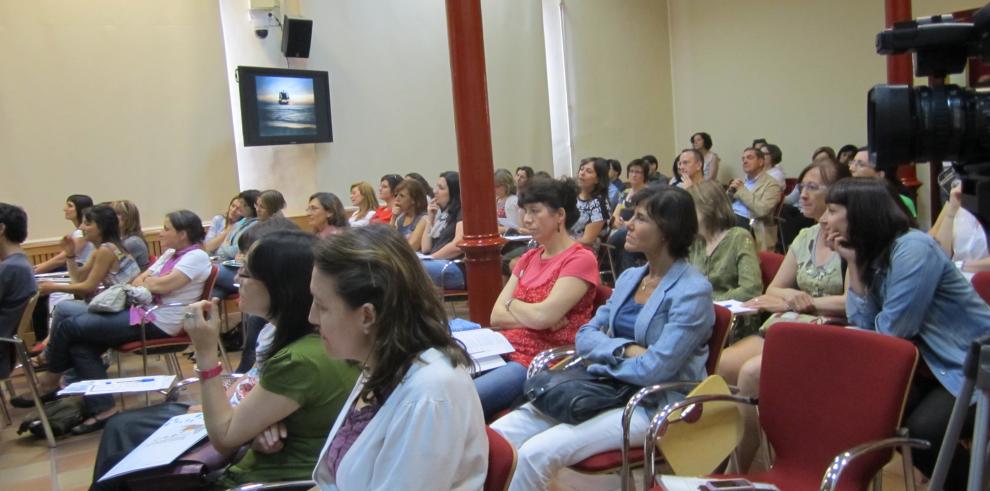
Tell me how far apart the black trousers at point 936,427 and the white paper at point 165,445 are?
1.97 m

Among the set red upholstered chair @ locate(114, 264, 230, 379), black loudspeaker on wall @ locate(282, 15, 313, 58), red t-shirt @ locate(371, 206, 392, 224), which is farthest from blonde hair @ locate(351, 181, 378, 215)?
red upholstered chair @ locate(114, 264, 230, 379)

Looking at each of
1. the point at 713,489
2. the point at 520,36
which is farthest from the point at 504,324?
the point at 520,36

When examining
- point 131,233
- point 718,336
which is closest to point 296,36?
point 131,233

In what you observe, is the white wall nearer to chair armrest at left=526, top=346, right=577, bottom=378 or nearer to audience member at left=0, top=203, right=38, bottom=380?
audience member at left=0, top=203, right=38, bottom=380

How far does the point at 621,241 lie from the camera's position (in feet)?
20.2

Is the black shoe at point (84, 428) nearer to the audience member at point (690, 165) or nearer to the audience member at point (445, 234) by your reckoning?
the audience member at point (445, 234)

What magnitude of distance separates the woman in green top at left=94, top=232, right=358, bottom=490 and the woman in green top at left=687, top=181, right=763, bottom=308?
1.94 meters

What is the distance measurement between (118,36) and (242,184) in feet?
5.67

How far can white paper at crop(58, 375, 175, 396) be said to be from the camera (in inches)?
107

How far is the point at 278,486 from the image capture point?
6.06ft

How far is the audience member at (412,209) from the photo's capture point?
5.97m

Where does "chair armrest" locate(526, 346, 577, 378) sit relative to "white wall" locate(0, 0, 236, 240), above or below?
below

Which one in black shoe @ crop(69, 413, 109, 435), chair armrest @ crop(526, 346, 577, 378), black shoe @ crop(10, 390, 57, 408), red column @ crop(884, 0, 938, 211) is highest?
red column @ crop(884, 0, 938, 211)

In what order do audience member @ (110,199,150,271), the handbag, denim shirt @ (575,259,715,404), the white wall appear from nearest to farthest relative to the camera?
denim shirt @ (575,259,715,404), the handbag, audience member @ (110,199,150,271), the white wall
